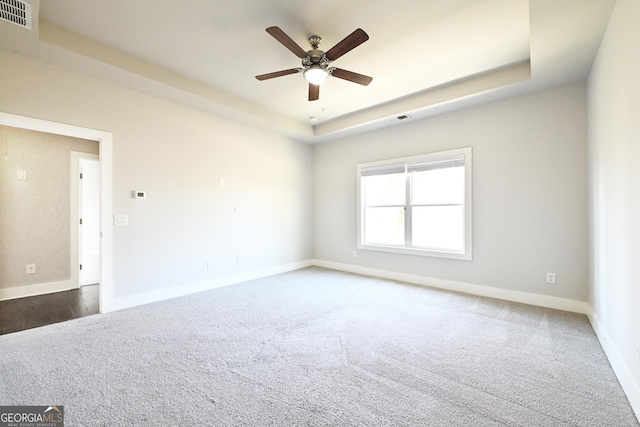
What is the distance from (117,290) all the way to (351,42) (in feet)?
12.6

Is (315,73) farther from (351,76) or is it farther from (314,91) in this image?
(351,76)

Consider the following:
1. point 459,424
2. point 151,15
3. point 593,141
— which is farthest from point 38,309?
point 593,141

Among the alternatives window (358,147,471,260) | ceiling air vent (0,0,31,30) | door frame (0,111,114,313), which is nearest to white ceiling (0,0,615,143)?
ceiling air vent (0,0,31,30)

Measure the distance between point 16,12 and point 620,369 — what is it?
17.6 feet

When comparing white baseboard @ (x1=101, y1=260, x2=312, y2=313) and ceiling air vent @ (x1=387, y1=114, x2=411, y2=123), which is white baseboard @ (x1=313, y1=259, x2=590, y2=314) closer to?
white baseboard @ (x1=101, y1=260, x2=312, y2=313)

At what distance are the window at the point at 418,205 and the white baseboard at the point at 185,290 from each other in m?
1.89

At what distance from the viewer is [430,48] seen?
2.91 metres

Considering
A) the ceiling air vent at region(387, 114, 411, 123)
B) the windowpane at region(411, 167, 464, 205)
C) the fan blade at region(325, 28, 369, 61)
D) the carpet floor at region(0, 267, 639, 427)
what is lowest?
the carpet floor at region(0, 267, 639, 427)

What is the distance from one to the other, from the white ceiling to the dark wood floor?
281 cm

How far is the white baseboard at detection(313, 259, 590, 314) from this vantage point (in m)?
3.32

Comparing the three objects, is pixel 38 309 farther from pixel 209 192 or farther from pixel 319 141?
pixel 319 141

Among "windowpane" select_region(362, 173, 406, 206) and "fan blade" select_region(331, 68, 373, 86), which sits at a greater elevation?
"fan blade" select_region(331, 68, 373, 86)

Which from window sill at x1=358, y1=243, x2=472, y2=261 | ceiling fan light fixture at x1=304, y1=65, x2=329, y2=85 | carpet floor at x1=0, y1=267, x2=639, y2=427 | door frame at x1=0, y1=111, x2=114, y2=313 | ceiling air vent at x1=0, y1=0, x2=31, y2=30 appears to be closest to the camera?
carpet floor at x1=0, y1=267, x2=639, y2=427

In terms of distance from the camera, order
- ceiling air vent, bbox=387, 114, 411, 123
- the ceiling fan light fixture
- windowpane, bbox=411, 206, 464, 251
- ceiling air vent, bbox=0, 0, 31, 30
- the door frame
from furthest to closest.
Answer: ceiling air vent, bbox=387, 114, 411, 123 → windowpane, bbox=411, 206, 464, 251 → the door frame → the ceiling fan light fixture → ceiling air vent, bbox=0, 0, 31, 30
